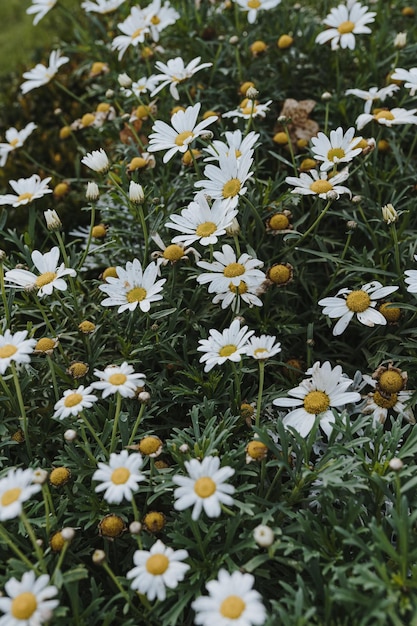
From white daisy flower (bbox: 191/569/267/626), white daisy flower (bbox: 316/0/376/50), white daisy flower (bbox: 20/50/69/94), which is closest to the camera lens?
white daisy flower (bbox: 191/569/267/626)

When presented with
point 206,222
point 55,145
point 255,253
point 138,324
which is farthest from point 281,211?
point 55,145

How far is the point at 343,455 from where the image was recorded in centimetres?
166

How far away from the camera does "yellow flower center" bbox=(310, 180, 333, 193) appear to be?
1.99 m

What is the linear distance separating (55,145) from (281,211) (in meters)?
1.77

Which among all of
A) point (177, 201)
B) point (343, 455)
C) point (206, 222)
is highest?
point (206, 222)

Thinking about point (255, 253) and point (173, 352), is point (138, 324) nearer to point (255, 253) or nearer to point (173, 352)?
point (173, 352)

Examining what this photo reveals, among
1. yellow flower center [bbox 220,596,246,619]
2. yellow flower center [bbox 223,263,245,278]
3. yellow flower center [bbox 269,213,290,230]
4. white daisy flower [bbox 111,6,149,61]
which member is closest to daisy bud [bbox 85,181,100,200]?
yellow flower center [bbox 223,263,245,278]

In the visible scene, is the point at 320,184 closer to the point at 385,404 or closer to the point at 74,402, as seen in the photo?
the point at 385,404

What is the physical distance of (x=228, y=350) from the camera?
1690mm

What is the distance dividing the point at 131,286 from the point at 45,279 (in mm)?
234

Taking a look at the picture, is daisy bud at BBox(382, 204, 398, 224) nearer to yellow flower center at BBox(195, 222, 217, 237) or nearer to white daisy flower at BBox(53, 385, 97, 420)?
yellow flower center at BBox(195, 222, 217, 237)

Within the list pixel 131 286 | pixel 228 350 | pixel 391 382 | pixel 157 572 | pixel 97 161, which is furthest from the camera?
pixel 97 161

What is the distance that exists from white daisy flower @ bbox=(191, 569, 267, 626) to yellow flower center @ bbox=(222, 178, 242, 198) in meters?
1.01

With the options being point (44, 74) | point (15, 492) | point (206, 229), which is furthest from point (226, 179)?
point (44, 74)
